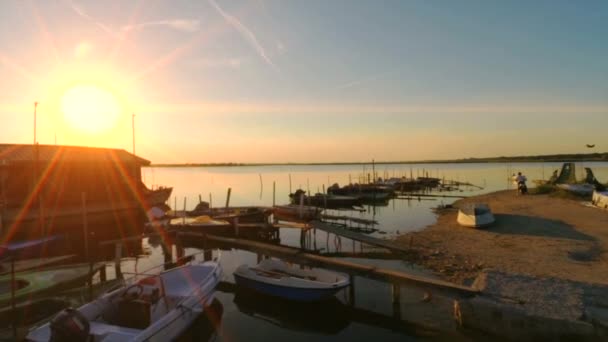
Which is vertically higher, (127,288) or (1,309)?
(127,288)

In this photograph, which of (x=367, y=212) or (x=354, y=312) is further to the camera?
(x=367, y=212)

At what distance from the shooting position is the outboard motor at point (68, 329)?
7121 mm

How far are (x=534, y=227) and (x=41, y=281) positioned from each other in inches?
988

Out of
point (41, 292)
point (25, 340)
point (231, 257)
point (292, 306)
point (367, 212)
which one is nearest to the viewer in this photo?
point (25, 340)

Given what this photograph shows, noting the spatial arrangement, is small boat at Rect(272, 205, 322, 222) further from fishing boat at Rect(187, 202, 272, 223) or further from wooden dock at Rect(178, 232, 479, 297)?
wooden dock at Rect(178, 232, 479, 297)

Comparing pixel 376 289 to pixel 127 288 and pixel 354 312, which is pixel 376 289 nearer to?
pixel 354 312

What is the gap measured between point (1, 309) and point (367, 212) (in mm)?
32761

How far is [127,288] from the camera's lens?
9.34m

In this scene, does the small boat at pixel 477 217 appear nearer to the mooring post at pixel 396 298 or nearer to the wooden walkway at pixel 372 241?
the wooden walkway at pixel 372 241

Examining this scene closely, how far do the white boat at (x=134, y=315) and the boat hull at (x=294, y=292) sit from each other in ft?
6.45

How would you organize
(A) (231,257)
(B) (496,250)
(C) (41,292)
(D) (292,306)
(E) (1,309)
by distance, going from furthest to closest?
(A) (231,257)
(B) (496,250)
(D) (292,306)
(C) (41,292)
(E) (1,309)

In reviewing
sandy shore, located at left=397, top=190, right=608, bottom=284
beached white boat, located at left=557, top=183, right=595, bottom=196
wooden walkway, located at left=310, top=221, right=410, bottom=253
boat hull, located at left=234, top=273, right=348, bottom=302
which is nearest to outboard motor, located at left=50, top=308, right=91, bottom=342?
boat hull, located at left=234, top=273, right=348, bottom=302

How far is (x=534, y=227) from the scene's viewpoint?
70.3ft

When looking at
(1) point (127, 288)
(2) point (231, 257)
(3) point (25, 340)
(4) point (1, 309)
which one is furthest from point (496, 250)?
(4) point (1, 309)
